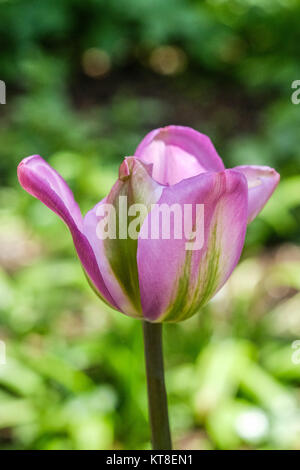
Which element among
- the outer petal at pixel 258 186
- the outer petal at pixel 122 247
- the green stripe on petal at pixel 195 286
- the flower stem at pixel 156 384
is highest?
the outer petal at pixel 258 186

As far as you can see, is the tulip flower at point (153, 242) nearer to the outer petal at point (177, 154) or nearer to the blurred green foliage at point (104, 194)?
the outer petal at point (177, 154)

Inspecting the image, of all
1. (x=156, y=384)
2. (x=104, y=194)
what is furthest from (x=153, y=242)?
(x=104, y=194)

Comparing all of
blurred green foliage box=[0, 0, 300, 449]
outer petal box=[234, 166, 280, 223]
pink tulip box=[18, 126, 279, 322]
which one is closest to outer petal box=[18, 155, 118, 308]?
pink tulip box=[18, 126, 279, 322]

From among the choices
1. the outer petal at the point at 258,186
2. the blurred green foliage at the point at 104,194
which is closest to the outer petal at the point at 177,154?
the outer petal at the point at 258,186

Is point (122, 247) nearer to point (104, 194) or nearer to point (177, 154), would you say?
point (177, 154)
